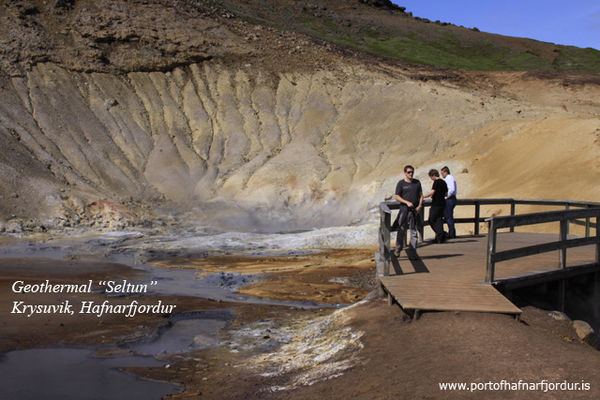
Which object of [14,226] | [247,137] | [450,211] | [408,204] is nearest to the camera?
[408,204]

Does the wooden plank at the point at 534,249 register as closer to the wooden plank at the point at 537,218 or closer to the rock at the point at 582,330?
the wooden plank at the point at 537,218

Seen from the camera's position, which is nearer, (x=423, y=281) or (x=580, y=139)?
(x=423, y=281)

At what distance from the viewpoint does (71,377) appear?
10.2 meters

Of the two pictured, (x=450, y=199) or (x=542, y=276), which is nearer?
(x=542, y=276)

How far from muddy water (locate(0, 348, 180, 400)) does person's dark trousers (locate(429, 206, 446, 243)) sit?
6716 millimetres

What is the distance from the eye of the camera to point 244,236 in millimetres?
28016

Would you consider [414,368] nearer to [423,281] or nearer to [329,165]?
[423,281]

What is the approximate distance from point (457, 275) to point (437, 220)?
4.19 m

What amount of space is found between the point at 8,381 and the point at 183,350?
2.44 m

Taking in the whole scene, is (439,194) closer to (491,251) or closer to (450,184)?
(450,184)

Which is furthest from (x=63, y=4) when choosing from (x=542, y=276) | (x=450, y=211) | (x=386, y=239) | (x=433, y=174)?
(x=542, y=276)

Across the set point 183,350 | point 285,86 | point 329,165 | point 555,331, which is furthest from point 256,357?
point 285,86

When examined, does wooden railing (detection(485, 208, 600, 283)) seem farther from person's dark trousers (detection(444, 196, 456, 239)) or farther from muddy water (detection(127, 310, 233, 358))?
muddy water (detection(127, 310, 233, 358))

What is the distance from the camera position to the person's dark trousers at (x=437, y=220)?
1541 centimetres
